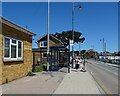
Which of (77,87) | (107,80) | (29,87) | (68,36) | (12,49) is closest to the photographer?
(29,87)

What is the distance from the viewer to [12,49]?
18.8 meters

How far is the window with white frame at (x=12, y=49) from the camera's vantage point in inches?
682

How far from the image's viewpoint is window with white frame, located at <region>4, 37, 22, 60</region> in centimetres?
1731

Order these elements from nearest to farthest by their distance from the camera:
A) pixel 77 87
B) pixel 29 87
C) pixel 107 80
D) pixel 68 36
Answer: pixel 29 87 < pixel 77 87 < pixel 107 80 < pixel 68 36

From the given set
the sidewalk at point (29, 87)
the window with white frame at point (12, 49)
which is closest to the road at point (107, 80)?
the sidewalk at point (29, 87)

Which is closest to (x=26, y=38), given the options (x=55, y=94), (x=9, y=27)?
(x=9, y=27)

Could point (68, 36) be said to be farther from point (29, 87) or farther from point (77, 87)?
point (29, 87)

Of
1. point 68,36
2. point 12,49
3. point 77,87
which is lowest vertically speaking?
point 77,87

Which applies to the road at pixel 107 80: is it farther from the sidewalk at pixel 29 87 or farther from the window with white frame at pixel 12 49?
the window with white frame at pixel 12 49

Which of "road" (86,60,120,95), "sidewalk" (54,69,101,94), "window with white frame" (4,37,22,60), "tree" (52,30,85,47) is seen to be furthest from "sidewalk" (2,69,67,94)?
"tree" (52,30,85,47)

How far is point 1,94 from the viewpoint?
12.1 m

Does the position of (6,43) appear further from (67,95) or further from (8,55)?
(67,95)

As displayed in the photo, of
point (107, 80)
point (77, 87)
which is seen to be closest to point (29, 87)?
point (77, 87)

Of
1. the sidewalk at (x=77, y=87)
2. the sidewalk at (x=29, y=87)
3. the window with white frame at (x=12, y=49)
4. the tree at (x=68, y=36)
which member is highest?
the tree at (x=68, y=36)
